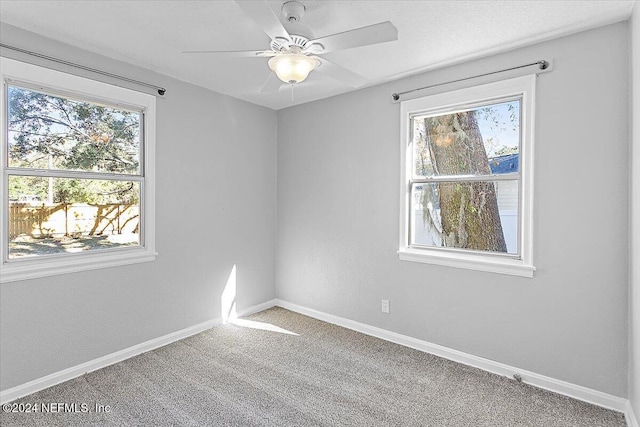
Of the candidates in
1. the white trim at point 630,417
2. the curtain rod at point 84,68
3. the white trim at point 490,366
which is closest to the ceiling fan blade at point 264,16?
the curtain rod at point 84,68

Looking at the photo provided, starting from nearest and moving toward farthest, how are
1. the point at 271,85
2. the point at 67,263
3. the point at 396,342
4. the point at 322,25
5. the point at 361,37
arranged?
the point at 361,37
the point at 322,25
the point at 67,263
the point at 396,342
the point at 271,85

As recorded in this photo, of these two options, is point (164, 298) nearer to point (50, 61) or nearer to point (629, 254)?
point (50, 61)

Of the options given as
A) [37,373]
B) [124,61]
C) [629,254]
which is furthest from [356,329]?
[124,61]

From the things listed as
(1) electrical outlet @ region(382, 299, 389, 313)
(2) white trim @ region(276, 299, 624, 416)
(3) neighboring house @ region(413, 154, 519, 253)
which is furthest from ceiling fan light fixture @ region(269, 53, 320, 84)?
(2) white trim @ region(276, 299, 624, 416)

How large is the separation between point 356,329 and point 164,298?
1.89 meters

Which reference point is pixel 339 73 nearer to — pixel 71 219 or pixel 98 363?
pixel 71 219

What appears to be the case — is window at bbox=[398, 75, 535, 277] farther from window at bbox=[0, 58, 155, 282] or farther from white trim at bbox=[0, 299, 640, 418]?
window at bbox=[0, 58, 155, 282]

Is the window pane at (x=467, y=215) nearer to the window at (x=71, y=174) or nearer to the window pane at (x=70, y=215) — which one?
the window at (x=71, y=174)

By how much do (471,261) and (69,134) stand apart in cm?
328

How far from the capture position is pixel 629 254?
84.1 inches

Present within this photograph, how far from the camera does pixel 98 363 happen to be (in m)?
2.70

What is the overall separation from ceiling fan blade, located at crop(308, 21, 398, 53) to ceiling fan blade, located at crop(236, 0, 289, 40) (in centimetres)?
20

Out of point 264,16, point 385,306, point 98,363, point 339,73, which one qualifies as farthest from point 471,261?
point 98,363

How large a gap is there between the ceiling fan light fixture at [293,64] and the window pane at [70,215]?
1.83 m
